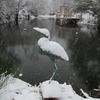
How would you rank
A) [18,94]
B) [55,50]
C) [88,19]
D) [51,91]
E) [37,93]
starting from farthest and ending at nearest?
[88,19] < [37,93] < [18,94] < [51,91] < [55,50]

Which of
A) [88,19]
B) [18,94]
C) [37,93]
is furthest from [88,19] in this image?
[18,94]

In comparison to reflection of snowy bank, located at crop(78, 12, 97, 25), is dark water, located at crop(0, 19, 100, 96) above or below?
above

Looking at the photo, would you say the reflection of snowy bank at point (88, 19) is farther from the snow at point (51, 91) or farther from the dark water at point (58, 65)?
the snow at point (51, 91)

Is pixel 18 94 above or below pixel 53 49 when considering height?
below

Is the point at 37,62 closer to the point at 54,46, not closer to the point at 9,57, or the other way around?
the point at 9,57

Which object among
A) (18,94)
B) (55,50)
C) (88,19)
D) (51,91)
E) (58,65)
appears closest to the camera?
(55,50)

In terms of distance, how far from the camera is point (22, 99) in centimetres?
454

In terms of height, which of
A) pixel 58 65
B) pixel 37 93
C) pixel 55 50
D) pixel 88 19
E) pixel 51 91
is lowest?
pixel 88 19

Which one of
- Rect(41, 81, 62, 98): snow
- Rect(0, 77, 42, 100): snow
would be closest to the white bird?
Rect(41, 81, 62, 98): snow

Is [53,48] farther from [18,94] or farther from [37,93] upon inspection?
[18,94]

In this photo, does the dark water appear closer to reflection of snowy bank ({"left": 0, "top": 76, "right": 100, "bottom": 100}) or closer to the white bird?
reflection of snowy bank ({"left": 0, "top": 76, "right": 100, "bottom": 100})

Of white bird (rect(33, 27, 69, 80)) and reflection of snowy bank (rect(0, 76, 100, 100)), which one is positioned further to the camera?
reflection of snowy bank (rect(0, 76, 100, 100))

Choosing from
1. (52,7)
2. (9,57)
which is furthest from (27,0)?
(9,57)

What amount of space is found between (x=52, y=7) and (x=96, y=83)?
48.4 m
